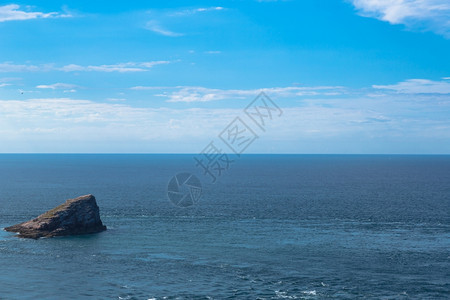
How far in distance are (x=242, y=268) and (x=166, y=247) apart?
800 inches

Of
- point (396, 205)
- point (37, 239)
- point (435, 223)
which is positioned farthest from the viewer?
point (396, 205)

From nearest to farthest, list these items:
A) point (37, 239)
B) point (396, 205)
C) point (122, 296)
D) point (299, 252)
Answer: point (122, 296) < point (299, 252) < point (37, 239) < point (396, 205)

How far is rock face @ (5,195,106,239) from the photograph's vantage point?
9669 centimetres

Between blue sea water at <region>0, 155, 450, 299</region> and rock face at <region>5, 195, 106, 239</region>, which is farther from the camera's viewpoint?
rock face at <region>5, 195, 106, 239</region>

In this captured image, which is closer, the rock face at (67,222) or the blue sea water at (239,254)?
the blue sea water at (239,254)

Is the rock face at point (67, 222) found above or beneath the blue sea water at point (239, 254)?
above

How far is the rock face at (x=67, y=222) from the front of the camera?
317ft

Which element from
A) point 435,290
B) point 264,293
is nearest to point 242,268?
point 264,293

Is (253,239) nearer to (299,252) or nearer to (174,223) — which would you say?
(299,252)

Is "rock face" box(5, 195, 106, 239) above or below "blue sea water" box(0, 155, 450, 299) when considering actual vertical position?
above

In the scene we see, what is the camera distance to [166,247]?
285 feet

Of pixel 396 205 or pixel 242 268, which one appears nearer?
pixel 242 268

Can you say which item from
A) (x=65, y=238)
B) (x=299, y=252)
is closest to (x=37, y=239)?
(x=65, y=238)

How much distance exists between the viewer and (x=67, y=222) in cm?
9862
